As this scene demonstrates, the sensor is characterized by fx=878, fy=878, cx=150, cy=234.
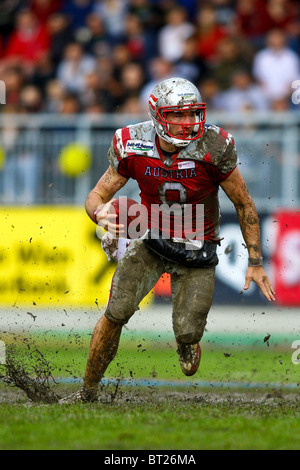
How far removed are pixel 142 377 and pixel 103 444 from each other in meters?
3.63

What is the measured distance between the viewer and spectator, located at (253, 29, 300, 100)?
12281mm

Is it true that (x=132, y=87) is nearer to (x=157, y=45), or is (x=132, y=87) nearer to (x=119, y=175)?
(x=157, y=45)

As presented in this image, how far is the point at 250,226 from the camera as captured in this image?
21.7 feet

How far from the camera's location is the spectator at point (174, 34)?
1334 centimetres

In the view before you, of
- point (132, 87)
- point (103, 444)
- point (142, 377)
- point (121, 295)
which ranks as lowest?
point (142, 377)

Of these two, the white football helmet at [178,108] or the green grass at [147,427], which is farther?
the white football helmet at [178,108]

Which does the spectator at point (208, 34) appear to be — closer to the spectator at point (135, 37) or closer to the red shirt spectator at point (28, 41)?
the spectator at point (135, 37)

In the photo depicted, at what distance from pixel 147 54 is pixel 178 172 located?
Result: 753cm

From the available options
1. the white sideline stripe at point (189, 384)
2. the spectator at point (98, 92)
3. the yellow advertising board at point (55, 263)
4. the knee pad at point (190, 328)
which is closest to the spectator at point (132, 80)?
the spectator at point (98, 92)

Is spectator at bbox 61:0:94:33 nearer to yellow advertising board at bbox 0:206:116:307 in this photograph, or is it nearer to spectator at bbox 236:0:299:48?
spectator at bbox 236:0:299:48

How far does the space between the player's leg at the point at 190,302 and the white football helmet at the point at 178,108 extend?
1.05 m

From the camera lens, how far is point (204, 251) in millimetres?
6719

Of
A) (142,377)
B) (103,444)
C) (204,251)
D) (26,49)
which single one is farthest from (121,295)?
(26,49)

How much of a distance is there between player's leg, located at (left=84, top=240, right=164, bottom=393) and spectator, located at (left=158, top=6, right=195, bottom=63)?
7.07m
